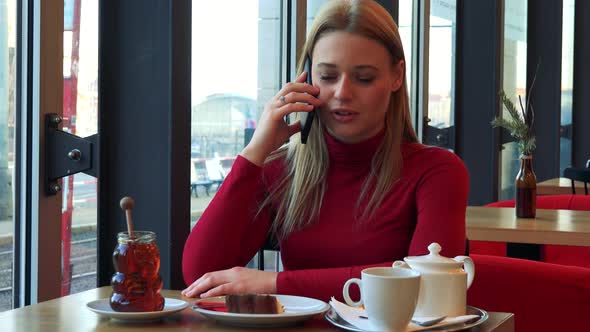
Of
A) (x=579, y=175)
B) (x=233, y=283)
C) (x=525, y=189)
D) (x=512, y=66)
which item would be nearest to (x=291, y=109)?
(x=233, y=283)

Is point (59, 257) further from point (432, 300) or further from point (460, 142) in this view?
point (460, 142)

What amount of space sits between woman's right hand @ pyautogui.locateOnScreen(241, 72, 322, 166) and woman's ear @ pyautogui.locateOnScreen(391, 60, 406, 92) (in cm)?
21

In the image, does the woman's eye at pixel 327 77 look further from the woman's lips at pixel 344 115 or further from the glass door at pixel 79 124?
the glass door at pixel 79 124

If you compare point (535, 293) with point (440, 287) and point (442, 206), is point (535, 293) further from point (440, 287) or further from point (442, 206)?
point (440, 287)

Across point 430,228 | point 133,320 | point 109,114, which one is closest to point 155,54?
point 109,114

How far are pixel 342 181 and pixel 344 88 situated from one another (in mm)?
250

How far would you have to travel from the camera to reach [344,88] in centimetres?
211

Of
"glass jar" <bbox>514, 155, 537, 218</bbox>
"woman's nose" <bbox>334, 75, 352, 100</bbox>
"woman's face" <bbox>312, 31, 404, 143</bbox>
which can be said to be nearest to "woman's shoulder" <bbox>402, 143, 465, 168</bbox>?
"woman's face" <bbox>312, 31, 404, 143</bbox>

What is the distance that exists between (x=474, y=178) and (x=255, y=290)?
15.3 ft

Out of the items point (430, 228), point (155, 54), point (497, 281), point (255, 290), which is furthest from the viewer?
point (155, 54)

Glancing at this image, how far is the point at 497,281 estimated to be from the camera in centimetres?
217

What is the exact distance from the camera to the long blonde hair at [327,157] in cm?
217

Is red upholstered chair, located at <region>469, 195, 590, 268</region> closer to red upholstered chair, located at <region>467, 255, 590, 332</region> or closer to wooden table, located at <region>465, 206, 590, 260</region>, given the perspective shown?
wooden table, located at <region>465, 206, 590, 260</region>

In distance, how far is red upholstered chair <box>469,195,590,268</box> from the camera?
355 centimetres
